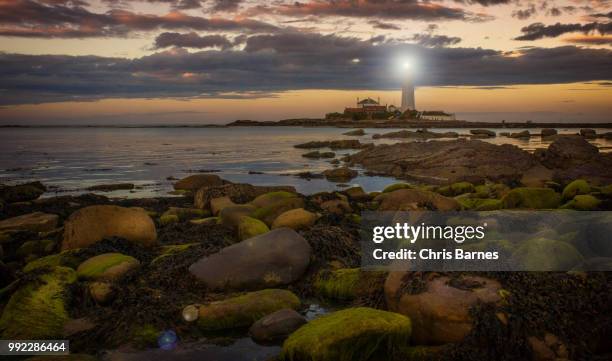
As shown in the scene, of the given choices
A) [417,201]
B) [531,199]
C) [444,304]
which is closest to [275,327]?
[444,304]

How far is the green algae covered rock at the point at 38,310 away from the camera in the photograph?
719 cm

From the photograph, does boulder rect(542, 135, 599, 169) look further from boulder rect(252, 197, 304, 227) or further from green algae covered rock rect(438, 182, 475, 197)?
boulder rect(252, 197, 304, 227)

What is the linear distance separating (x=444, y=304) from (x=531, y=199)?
28.0 feet

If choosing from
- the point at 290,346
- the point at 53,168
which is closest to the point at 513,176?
the point at 290,346

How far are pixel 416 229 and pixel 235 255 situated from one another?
379cm

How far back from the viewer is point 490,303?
21.0ft

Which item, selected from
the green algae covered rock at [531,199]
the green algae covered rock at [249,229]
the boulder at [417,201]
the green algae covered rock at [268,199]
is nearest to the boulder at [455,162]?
the green algae covered rock at [531,199]

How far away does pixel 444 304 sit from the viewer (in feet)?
21.2

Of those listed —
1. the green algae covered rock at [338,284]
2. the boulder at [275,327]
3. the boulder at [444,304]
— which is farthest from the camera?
the green algae covered rock at [338,284]

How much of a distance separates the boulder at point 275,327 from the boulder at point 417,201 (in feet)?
22.7

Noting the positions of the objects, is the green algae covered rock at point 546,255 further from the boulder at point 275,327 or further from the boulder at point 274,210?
the boulder at point 274,210

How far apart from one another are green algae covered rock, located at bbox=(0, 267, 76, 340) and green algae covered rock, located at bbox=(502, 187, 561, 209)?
1068 centimetres

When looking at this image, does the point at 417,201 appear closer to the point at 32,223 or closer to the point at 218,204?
the point at 218,204

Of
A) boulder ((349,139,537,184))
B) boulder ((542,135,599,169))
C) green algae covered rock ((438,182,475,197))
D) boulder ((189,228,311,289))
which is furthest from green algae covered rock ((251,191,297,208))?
boulder ((542,135,599,169))
